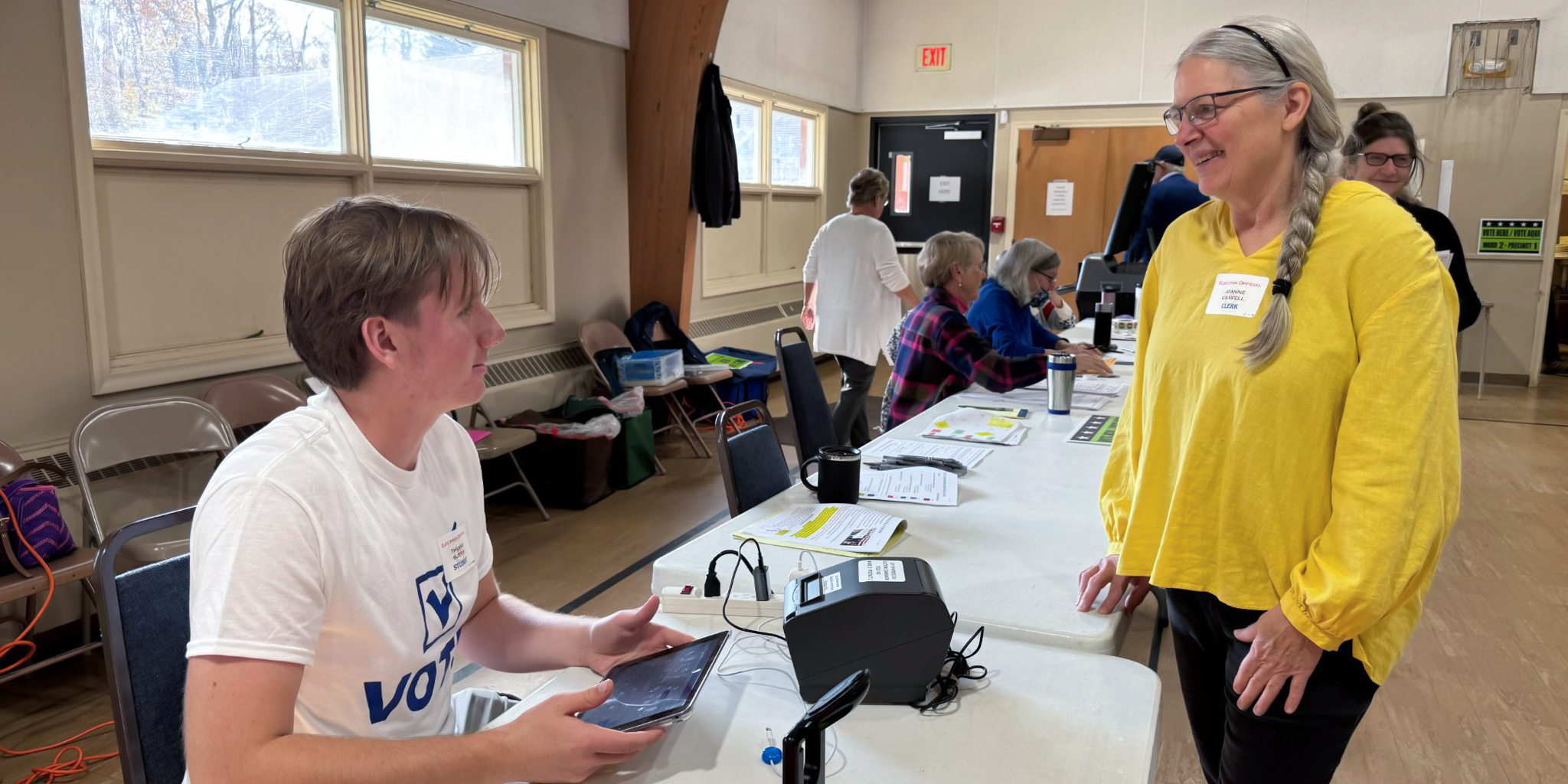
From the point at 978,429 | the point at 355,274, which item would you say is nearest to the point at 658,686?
the point at 355,274

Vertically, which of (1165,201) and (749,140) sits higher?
(749,140)

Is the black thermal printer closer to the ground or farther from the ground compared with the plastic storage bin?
farther from the ground

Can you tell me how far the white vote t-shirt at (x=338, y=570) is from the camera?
3.21ft

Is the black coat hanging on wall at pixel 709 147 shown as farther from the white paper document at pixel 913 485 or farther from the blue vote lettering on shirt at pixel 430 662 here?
the blue vote lettering on shirt at pixel 430 662

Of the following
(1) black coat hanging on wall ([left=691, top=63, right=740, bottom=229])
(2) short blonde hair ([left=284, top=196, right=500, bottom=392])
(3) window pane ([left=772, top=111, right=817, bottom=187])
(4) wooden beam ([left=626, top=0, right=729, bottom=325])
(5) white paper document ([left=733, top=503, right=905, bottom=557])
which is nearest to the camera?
(2) short blonde hair ([left=284, top=196, right=500, bottom=392])

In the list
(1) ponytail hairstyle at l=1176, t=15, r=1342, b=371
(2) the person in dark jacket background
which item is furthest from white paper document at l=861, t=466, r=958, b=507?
(2) the person in dark jacket background

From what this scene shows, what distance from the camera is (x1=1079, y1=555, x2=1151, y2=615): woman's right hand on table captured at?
5.21 ft

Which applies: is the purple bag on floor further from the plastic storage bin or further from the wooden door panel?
the wooden door panel

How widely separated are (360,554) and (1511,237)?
9079 millimetres

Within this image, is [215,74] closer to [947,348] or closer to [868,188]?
[947,348]

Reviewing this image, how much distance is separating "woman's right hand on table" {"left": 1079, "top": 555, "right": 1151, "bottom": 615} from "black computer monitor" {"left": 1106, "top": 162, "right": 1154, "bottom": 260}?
3.26m

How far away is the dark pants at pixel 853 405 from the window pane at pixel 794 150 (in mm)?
3525

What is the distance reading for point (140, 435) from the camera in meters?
3.16

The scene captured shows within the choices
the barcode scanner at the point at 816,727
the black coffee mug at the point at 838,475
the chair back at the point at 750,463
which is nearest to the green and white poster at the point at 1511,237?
the chair back at the point at 750,463
